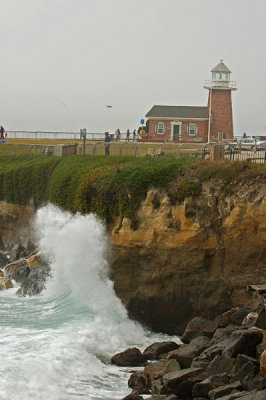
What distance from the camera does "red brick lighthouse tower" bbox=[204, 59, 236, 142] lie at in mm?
54866

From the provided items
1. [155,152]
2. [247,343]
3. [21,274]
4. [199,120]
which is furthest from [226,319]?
[199,120]

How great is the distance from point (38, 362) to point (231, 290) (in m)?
5.96

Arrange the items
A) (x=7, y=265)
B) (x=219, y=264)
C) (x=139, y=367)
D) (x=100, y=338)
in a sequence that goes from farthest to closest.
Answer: (x=7, y=265) < (x=219, y=264) < (x=100, y=338) < (x=139, y=367)

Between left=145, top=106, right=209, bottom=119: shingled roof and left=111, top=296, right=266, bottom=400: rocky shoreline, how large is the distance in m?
39.5

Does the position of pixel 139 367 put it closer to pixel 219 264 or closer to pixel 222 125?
pixel 219 264

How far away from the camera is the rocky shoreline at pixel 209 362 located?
11.8m

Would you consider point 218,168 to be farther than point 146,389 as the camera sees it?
Yes

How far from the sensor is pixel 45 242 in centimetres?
2314

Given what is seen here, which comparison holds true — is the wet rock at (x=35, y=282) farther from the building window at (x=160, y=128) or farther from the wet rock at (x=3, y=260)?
the building window at (x=160, y=128)

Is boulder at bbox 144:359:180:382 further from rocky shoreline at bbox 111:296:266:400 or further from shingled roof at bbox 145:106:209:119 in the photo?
shingled roof at bbox 145:106:209:119

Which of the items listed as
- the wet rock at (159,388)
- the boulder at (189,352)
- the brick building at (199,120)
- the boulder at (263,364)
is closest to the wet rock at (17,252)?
the boulder at (189,352)

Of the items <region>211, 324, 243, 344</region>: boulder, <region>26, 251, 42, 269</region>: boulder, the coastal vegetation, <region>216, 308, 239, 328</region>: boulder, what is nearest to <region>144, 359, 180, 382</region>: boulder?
<region>211, 324, 243, 344</region>: boulder

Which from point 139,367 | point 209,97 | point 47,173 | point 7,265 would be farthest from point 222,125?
point 139,367

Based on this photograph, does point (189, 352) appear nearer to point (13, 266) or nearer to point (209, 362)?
point (209, 362)
